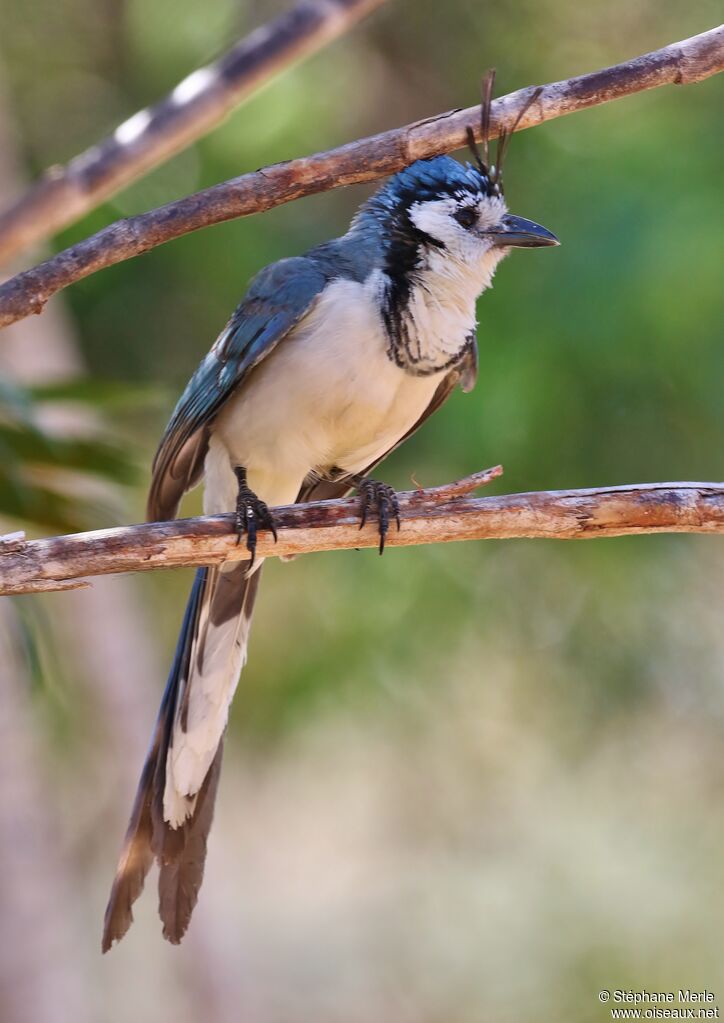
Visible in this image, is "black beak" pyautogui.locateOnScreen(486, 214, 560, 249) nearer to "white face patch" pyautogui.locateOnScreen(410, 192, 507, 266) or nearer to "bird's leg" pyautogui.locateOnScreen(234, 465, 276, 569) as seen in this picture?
"white face patch" pyautogui.locateOnScreen(410, 192, 507, 266)

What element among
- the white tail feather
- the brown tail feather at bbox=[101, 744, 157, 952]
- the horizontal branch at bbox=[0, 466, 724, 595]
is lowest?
the brown tail feather at bbox=[101, 744, 157, 952]

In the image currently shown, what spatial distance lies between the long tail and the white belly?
28 centimetres

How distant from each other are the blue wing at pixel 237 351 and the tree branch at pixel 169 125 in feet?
2.35

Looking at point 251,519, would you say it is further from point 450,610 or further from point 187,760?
point 450,610

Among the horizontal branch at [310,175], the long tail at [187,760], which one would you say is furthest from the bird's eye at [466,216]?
the long tail at [187,760]

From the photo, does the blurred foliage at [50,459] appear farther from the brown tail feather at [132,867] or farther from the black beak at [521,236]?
the black beak at [521,236]

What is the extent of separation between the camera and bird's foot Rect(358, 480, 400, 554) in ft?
8.71

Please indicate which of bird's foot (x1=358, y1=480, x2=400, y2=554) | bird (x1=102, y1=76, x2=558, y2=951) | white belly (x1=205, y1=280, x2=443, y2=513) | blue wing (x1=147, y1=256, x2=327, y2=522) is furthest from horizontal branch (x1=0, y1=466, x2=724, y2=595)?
blue wing (x1=147, y1=256, x2=327, y2=522)

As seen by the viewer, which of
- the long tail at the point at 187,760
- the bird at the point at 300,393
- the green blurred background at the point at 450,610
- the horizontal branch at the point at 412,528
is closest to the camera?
the horizontal branch at the point at 412,528

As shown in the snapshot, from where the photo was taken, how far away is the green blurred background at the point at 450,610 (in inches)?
198

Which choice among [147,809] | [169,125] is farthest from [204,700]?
[169,125]

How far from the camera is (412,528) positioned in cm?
258

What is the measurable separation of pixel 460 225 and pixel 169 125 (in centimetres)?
104

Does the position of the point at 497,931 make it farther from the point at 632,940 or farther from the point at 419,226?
the point at 419,226
